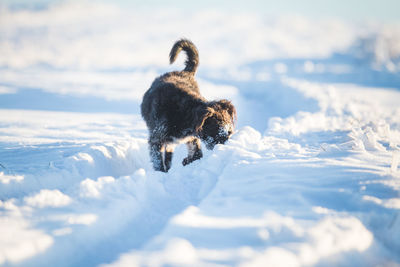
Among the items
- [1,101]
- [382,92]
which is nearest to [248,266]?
[1,101]

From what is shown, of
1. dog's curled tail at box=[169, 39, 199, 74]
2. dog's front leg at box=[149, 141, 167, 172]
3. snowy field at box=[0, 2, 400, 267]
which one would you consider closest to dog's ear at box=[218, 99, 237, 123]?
snowy field at box=[0, 2, 400, 267]

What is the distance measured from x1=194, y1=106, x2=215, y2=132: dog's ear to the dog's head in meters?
0.03

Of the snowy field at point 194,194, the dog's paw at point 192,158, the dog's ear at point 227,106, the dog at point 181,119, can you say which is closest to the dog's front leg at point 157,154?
the dog at point 181,119

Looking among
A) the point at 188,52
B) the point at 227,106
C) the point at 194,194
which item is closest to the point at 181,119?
the point at 227,106

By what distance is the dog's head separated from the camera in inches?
138

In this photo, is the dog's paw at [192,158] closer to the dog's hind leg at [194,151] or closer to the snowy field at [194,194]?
the dog's hind leg at [194,151]

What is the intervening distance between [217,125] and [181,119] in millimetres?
534

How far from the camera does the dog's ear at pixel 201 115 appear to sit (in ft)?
10.9

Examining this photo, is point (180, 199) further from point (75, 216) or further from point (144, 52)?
point (144, 52)

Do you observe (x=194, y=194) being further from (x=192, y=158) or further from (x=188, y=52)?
(x=188, y=52)

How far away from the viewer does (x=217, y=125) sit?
3523mm

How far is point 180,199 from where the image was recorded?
2.77 m

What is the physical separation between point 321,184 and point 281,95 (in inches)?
319

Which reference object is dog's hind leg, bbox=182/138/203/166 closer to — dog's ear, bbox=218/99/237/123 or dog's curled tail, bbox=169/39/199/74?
dog's ear, bbox=218/99/237/123
